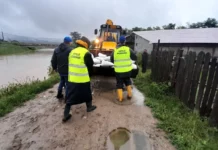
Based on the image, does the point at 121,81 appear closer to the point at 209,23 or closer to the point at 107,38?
the point at 107,38

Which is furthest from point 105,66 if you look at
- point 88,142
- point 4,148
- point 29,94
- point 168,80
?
point 4,148

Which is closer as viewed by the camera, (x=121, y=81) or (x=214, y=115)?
(x=214, y=115)

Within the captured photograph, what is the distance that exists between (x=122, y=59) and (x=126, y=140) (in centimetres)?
235

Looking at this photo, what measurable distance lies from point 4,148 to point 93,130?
162cm

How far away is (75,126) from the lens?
11.0 feet

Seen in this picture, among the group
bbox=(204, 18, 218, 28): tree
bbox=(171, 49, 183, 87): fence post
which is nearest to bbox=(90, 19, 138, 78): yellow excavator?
bbox=(171, 49, 183, 87): fence post

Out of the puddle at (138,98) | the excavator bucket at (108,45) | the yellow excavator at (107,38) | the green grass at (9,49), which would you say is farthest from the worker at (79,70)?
the green grass at (9,49)

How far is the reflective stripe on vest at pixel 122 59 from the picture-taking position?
14.7 ft

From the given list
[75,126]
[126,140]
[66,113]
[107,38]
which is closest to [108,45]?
[107,38]

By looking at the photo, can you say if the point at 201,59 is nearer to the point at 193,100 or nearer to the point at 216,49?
A: the point at 193,100

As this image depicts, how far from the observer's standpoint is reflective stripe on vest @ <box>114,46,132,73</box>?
14.7 ft

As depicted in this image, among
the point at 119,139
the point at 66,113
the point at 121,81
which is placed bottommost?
the point at 119,139

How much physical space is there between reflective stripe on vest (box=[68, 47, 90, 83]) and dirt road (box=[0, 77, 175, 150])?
1.03 m

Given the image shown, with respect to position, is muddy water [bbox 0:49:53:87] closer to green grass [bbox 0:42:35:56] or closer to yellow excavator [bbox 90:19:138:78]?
yellow excavator [bbox 90:19:138:78]
